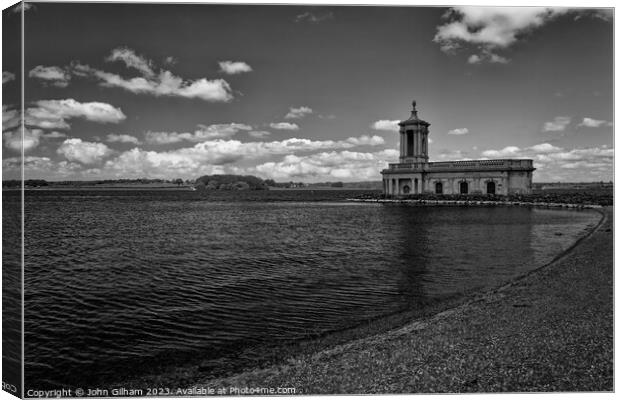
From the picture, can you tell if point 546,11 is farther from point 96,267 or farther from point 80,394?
point 96,267

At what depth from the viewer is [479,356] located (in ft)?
20.3

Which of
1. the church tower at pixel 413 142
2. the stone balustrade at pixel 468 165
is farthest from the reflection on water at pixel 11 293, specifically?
the stone balustrade at pixel 468 165

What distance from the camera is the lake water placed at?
25.1 ft

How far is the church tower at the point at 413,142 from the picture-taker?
6118 centimetres

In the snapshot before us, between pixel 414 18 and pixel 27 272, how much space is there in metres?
13.6

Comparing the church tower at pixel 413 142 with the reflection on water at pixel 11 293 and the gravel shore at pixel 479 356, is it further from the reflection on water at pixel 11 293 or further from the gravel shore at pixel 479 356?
the reflection on water at pixel 11 293

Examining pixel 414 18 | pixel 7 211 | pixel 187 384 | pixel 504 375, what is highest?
pixel 414 18

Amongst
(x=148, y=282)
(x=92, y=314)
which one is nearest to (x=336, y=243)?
(x=148, y=282)

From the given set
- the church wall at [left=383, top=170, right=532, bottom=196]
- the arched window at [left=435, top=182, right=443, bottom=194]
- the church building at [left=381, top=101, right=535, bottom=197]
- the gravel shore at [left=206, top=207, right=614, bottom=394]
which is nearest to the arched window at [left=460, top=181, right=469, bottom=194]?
the church building at [left=381, top=101, right=535, bottom=197]

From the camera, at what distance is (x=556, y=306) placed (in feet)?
27.2

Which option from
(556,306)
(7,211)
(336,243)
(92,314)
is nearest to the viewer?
(7,211)

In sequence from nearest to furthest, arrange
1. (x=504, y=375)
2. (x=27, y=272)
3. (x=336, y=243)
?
(x=504, y=375), (x=27, y=272), (x=336, y=243)

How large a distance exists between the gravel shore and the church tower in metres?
54.0

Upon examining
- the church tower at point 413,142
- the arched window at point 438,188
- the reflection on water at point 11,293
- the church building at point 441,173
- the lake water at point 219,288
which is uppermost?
the church tower at point 413,142
